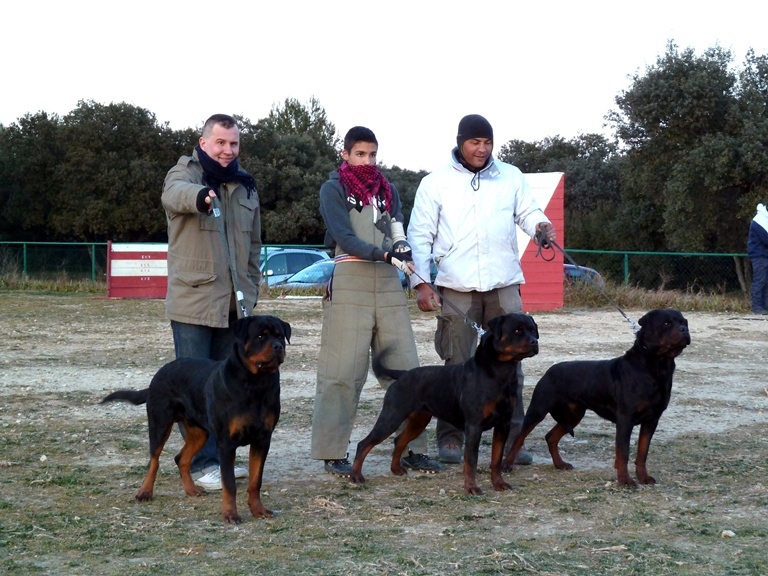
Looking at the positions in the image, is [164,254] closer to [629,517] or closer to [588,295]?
[588,295]

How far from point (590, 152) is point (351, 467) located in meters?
44.9

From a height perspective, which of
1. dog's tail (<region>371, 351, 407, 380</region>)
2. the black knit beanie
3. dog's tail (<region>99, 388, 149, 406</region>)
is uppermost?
the black knit beanie

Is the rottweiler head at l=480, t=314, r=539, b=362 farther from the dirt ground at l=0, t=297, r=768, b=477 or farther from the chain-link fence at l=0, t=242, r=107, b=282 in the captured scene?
the chain-link fence at l=0, t=242, r=107, b=282

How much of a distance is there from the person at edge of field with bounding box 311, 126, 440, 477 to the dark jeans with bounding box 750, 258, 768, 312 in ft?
37.9

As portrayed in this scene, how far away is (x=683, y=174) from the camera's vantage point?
25312mm

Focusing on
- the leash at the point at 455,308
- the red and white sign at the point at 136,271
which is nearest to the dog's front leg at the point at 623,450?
the leash at the point at 455,308

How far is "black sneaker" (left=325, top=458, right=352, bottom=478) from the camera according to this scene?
584 cm

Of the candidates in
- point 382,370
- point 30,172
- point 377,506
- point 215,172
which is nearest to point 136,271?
point 382,370

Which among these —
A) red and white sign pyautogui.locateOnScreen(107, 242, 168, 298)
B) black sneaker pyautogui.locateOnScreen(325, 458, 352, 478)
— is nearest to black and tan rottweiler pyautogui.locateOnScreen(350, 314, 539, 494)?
black sneaker pyautogui.locateOnScreen(325, 458, 352, 478)

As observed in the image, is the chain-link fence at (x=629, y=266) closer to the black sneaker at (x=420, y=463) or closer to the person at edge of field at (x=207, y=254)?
the black sneaker at (x=420, y=463)

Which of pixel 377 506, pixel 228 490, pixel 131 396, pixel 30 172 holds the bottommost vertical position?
pixel 377 506

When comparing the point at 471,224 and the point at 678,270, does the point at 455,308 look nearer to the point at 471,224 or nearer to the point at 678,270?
the point at 471,224

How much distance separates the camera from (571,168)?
44.8m

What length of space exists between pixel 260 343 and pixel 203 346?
1081mm
